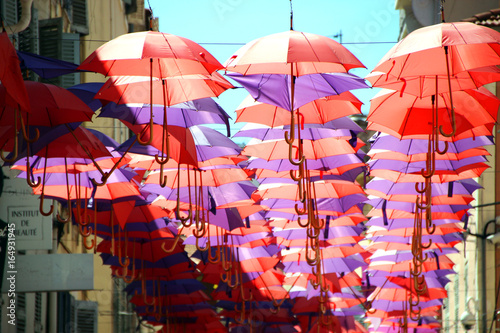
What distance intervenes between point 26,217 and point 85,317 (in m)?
7.88

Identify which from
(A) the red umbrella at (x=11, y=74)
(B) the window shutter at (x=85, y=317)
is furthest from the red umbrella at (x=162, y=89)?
(B) the window shutter at (x=85, y=317)

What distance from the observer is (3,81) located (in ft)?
24.9

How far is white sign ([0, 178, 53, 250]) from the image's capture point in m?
13.6

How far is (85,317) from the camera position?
20938mm

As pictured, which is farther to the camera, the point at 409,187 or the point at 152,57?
the point at 409,187

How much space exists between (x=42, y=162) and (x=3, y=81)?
173 inches

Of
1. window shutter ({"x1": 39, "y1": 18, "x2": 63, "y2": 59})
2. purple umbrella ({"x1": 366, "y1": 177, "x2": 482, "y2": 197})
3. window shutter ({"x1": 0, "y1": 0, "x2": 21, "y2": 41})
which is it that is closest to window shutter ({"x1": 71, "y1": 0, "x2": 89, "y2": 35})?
window shutter ({"x1": 39, "y1": 18, "x2": 63, "y2": 59})

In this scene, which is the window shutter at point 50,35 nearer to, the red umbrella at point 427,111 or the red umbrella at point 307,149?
the red umbrella at point 307,149

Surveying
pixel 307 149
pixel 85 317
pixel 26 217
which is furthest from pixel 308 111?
pixel 85 317

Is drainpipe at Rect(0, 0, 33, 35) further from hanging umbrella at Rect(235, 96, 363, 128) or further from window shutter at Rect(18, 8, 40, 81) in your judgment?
hanging umbrella at Rect(235, 96, 363, 128)

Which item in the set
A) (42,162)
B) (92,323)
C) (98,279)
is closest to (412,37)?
(42,162)

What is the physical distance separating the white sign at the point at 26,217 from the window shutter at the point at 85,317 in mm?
→ 7252

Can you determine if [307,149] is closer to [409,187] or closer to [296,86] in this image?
[296,86]

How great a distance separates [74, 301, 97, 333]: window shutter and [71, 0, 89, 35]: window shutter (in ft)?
22.5
